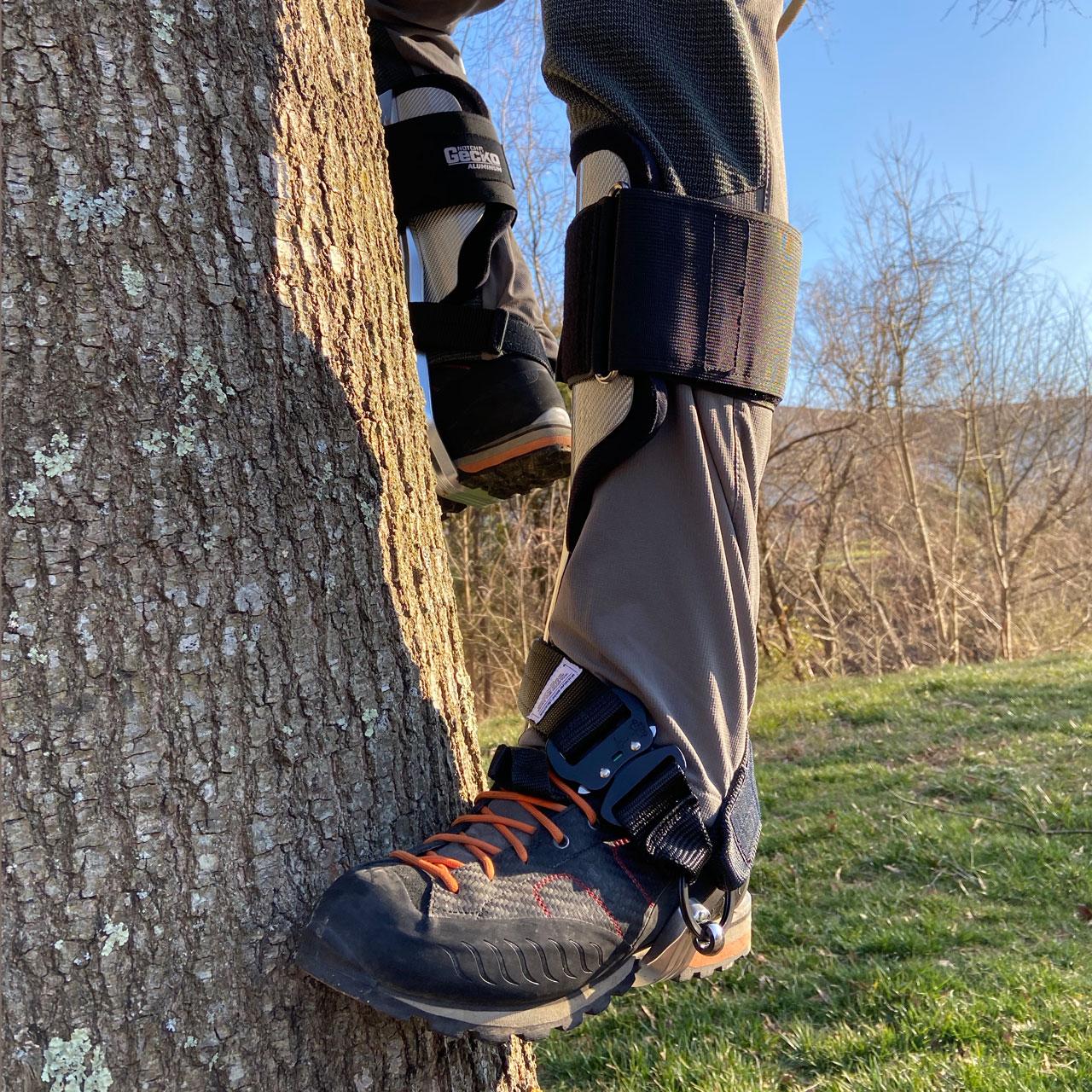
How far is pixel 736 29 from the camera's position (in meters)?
1.10

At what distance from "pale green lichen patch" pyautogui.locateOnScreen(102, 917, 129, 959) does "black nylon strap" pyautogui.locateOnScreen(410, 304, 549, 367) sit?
1076mm

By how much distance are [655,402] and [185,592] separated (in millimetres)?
547

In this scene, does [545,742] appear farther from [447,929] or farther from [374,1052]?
[374,1052]

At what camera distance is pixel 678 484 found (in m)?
1.09

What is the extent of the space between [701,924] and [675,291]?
746 millimetres

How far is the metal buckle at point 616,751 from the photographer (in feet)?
3.43

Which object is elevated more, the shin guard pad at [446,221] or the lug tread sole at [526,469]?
the shin guard pad at [446,221]

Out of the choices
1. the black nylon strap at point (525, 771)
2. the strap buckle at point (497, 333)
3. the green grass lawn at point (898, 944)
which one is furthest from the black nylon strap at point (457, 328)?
the green grass lawn at point (898, 944)

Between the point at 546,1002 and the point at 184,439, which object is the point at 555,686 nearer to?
the point at 546,1002

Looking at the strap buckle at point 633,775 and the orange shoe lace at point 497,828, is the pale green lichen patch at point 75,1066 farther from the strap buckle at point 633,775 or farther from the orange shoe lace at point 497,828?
the strap buckle at point 633,775

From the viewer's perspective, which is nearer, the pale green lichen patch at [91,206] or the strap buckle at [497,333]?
the pale green lichen patch at [91,206]

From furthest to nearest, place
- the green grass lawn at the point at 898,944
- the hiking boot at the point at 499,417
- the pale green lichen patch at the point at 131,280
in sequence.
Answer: the green grass lawn at the point at 898,944 < the hiking boot at the point at 499,417 < the pale green lichen patch at the point at 131,280

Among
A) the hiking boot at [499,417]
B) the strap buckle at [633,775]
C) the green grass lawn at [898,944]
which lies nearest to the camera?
the strap buckle at [633,775]

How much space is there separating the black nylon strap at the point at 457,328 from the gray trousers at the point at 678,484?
55cm
